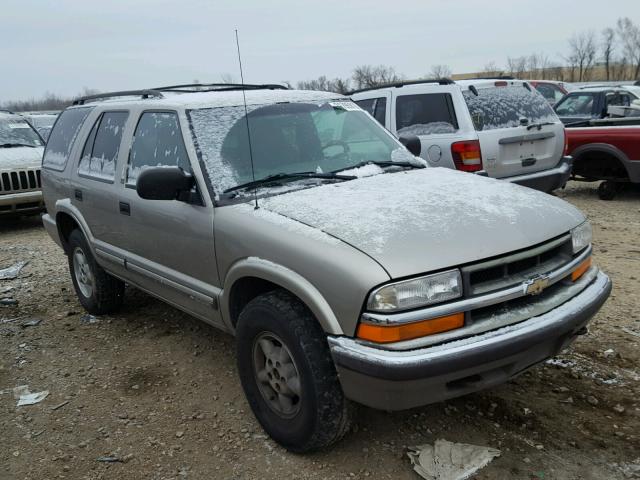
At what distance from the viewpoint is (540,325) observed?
269 centimetres

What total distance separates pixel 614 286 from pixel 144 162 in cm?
407

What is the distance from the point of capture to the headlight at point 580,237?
3129mm

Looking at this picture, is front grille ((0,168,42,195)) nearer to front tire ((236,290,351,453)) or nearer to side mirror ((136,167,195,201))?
side mirror ((136,167,195,201))

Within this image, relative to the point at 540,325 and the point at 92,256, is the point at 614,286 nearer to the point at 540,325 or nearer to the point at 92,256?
the point at 540,325

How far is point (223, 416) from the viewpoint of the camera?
3.55 metres

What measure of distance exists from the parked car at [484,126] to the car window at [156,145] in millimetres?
3759

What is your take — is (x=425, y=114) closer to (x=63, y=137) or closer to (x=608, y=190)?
(x=608, y=190)

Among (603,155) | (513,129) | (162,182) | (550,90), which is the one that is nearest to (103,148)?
(162,182)

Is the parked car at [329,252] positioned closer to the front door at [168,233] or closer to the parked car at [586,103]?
the front door at [168,233]

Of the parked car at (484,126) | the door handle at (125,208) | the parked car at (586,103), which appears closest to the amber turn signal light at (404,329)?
the door handle at (125,208)

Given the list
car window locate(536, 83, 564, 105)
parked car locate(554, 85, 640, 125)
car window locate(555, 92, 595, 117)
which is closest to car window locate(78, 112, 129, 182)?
parked car locate(554, 85, 640, 125)

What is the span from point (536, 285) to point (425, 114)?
189 inches

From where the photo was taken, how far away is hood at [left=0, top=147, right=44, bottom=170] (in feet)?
30.4

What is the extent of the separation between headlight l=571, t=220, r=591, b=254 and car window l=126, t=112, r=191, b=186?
88.5 inches
